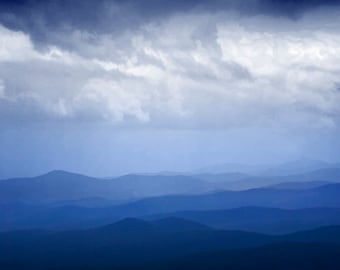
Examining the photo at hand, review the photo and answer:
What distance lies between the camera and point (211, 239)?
75125mm

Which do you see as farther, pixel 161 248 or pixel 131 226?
pixel 131 226

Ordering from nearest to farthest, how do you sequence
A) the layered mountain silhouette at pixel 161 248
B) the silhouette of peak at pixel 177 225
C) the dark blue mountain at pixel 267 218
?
the layered mountain silhouette at pixel 161 248, the silhouette of peak at pixel 177 225, the dark blue mountain at pixel 267 218

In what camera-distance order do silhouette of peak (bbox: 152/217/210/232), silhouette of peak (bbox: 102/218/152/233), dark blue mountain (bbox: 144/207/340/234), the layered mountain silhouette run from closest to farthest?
the layered mountain silhouette, silhouette of peak (bbox: 152/217/210/232), silhouette of peak (bbox: 102/218/152/233), dark blue mountain (bbox: 144/207/340/234)

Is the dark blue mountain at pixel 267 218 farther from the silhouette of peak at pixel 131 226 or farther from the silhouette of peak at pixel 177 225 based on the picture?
the silhouette of peak at pixel 131 226

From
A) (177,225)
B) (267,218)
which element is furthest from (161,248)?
(267,218)

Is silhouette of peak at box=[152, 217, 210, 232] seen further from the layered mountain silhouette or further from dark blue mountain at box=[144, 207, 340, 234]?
dark blue mountain at box=[144, 207, 340, 234]

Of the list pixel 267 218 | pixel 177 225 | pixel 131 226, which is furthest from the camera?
pixel 267 218

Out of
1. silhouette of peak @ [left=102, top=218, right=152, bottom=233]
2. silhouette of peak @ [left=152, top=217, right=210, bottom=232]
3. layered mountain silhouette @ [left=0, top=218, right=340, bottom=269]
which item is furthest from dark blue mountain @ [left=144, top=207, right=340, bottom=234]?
silhouette of peak @ [left=102, top=218, right=152, bottom=233]

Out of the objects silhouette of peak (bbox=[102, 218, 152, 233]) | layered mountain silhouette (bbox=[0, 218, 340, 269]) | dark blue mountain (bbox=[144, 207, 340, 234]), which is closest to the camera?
layered mountain silhouette (bbox=[0, 218, 340, 269])

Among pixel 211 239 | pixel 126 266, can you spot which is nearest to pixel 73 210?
pixel 211 239

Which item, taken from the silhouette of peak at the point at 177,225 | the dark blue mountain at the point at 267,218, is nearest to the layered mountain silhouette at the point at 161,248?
the silhouette of peak at the point at 177,225

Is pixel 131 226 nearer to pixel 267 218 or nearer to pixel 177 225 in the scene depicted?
pixel 177 225

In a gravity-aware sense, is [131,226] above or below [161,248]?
above

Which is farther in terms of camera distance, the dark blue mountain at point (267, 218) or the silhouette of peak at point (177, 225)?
the dark blue mountain at point (267, 218)
